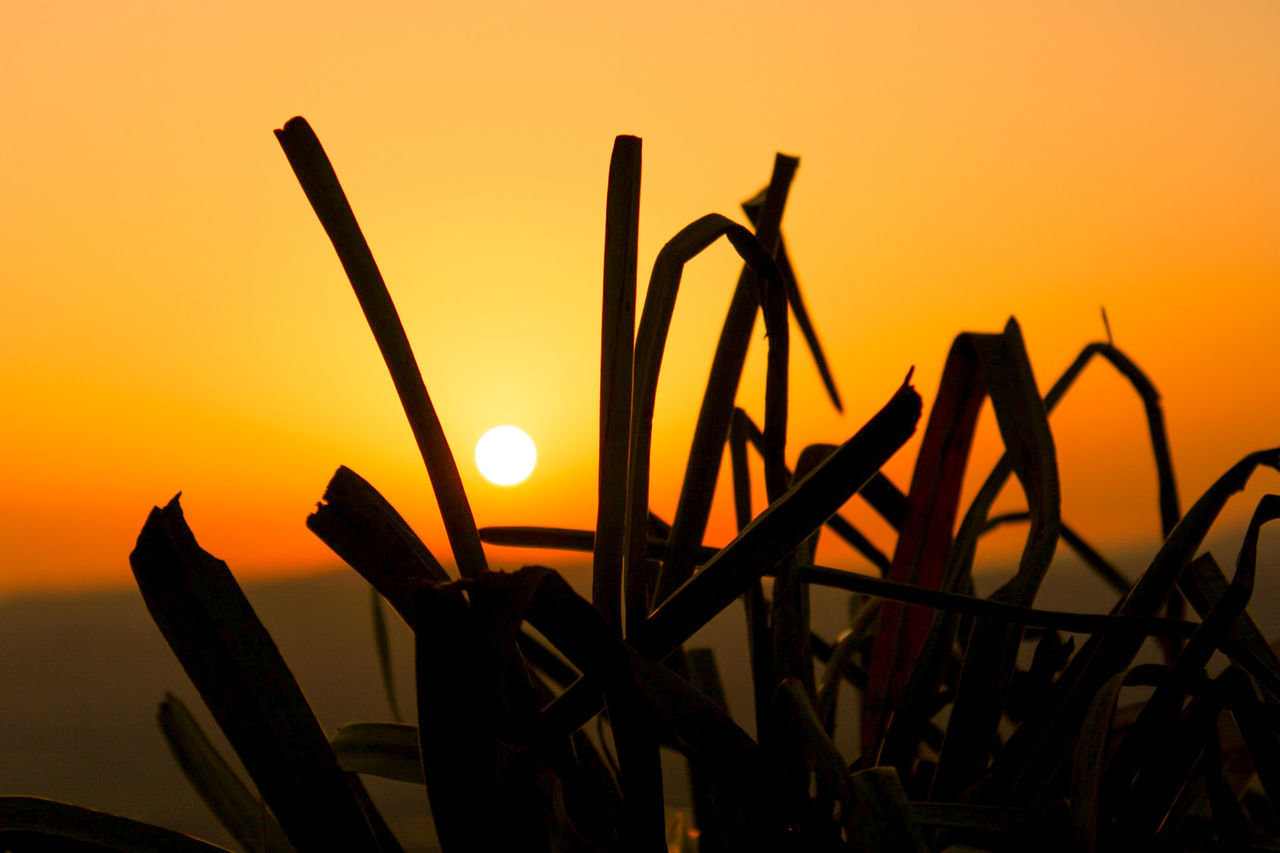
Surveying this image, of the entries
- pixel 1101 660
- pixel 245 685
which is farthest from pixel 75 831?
pixel 1101 660

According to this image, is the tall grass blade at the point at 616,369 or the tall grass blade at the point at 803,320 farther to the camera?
the tall grass blade at the point at 803,320

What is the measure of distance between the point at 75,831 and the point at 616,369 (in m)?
0.08

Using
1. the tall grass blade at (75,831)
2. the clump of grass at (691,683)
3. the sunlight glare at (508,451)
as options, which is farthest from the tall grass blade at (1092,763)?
the sunlight glare at (508,451)

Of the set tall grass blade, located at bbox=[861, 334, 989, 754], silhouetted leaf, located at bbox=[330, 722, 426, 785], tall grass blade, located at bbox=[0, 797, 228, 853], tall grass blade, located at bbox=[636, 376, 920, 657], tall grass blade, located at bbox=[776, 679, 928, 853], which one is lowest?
tall grass blade, located at bbox=[776, 679, 928, 853]

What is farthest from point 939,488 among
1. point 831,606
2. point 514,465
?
point 514,465

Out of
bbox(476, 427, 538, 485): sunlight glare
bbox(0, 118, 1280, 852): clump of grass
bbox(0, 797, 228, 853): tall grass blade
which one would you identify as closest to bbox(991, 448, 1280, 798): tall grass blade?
bbox(0, 118, 1280, 852): clump of grass

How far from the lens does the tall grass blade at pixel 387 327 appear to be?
12 centimetres

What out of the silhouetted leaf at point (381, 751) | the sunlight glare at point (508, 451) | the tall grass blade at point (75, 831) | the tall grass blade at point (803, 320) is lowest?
the tall grass blade at point (75, 831)

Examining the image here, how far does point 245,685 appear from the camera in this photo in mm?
107

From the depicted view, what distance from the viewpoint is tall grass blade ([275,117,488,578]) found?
117mm

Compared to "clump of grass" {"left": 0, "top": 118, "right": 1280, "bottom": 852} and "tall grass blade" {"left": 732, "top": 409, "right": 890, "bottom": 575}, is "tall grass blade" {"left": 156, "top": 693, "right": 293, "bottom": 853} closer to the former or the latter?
"clump of grass" {"left": 0, "top": 118, "right": 1280, "bottom": 852}

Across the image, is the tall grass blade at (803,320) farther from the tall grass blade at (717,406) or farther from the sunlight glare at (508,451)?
the sunlight glare at (508,451)

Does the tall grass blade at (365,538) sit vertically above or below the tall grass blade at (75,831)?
above

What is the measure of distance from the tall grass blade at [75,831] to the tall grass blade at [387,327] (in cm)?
5
